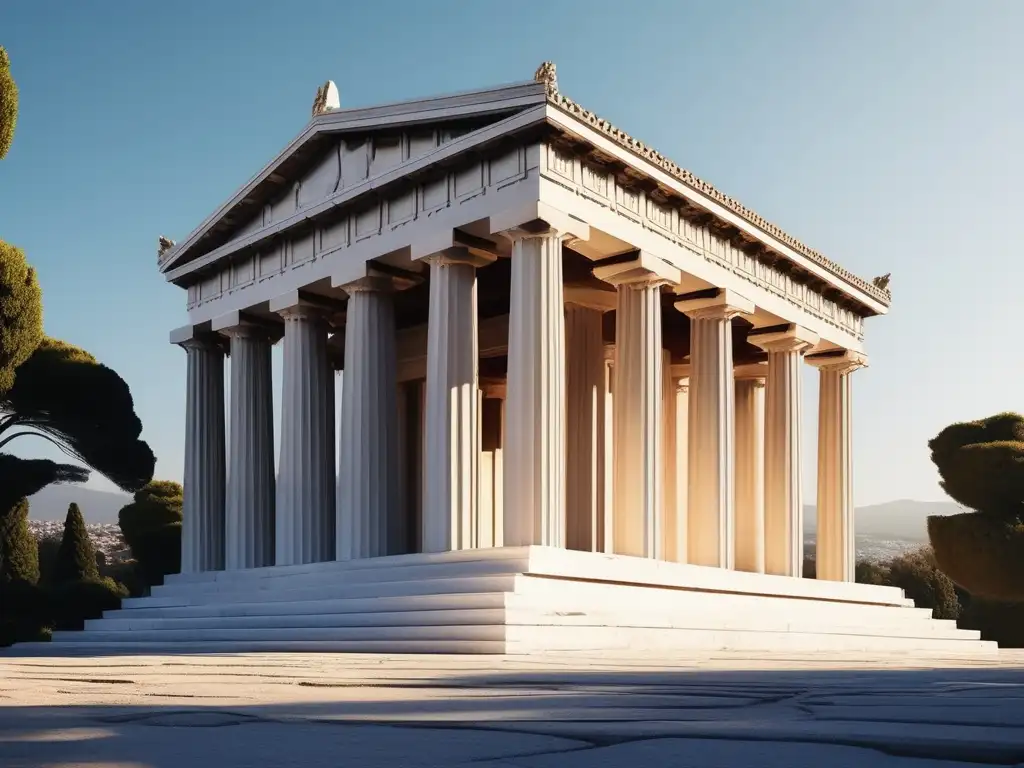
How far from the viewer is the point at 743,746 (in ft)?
14.2

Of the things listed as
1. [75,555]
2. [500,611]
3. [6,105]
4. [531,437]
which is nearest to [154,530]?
[75,555]

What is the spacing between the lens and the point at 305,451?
3125cm

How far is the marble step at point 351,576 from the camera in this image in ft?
73.3

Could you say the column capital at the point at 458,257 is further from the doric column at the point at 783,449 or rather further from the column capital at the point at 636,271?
the doric column at the point at 783,449

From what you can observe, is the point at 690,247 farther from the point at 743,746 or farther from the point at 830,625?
the point at 743,746

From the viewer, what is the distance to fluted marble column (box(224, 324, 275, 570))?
3328 centimetres

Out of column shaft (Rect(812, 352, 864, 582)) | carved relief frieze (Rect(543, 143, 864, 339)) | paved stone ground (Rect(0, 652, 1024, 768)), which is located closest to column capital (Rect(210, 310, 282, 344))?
carved relief frieze (Rect(543, 143, 864, 339))

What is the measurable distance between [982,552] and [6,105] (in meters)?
40.5

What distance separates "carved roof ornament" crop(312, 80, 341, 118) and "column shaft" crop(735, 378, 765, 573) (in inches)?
639

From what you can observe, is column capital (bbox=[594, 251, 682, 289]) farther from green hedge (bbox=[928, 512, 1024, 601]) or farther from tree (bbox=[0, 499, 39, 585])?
green hedge (bbox=[928, 512, 1024, 601])

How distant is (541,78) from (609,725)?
20.7 metres

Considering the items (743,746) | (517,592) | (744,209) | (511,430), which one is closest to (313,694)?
(743,746)

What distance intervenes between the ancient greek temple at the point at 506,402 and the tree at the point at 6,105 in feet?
18.5

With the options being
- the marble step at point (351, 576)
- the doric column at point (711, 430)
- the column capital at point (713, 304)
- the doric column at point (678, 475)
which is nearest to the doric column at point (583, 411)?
the column capital at point (713, 304)
